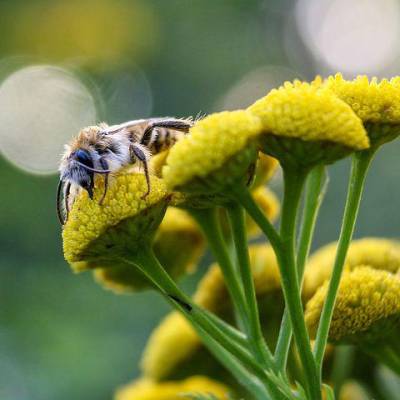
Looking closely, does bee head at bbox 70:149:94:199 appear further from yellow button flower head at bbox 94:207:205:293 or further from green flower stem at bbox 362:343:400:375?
green flower stem at bbox 362:343:400:375

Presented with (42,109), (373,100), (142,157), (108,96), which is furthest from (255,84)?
(373,100)

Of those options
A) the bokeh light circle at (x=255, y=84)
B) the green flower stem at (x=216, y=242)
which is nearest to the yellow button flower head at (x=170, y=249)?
the green flower stem at (x=216, y=242)

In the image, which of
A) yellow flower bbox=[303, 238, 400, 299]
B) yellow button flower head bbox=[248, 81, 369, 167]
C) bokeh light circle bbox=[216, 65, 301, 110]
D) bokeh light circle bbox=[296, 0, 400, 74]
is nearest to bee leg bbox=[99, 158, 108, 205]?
yellow button flower head bbox=[248, 81, 369, 167]

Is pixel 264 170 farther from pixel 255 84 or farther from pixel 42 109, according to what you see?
pixel 255 84

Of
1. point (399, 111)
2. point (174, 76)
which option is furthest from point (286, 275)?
point (174, 76)

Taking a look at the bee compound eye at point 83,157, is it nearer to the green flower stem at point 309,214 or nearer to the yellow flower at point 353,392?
the green flower stem at point 309,214

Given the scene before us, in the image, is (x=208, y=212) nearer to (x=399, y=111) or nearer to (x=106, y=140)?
(x=106, y=140)
